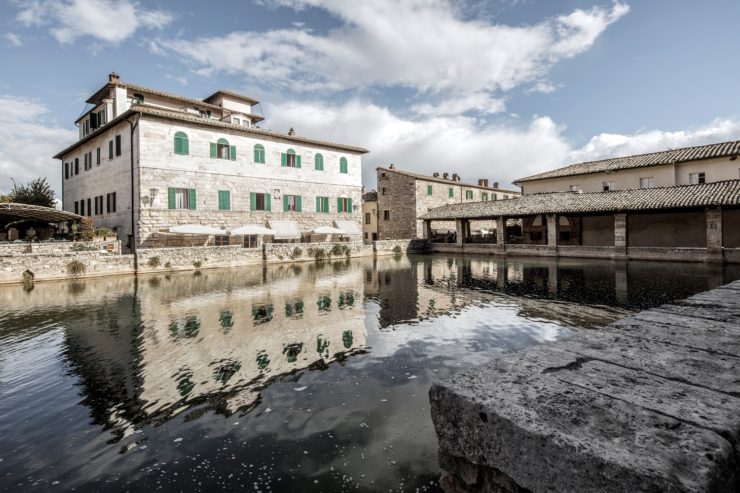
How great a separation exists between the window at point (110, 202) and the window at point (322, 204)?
13.0 m

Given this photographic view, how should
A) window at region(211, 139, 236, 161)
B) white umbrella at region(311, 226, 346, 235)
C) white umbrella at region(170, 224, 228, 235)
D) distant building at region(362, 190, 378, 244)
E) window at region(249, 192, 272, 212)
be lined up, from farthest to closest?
distant building at region(362, 190, 378, 244) < white umbrella at region(311, 226, 346, 235) < window at region(249, 192, 272, 212) < window at region(211, 139, 236, 161) < white umbrella at region(170, 224, 228, 235)

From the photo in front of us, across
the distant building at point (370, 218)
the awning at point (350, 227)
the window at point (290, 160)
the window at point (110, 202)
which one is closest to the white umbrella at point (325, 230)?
the awning at point (350, 227)

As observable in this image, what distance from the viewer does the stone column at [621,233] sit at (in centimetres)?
2241

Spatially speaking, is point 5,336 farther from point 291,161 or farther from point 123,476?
point 291,161

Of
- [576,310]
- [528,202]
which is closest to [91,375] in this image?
[576,310]

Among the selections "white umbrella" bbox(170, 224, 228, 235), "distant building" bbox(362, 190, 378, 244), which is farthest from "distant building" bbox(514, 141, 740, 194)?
"white umbrella" bbox(170, 224, 228, 235)

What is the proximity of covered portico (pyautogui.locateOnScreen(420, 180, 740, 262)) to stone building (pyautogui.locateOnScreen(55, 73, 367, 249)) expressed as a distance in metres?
11.5

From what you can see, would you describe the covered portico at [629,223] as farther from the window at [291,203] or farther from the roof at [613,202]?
the window at [291,203]

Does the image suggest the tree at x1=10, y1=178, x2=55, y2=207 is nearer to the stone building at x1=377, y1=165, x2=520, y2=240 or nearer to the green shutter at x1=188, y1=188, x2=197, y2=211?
the green shutter at x1=188, y1=188, x2=197, y2=211

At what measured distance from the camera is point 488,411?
159 cm

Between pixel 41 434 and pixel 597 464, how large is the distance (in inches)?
210

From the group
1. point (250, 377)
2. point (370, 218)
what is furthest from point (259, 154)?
point (250, 377)

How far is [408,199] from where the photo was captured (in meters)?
36.1

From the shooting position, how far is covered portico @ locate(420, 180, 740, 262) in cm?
1991
